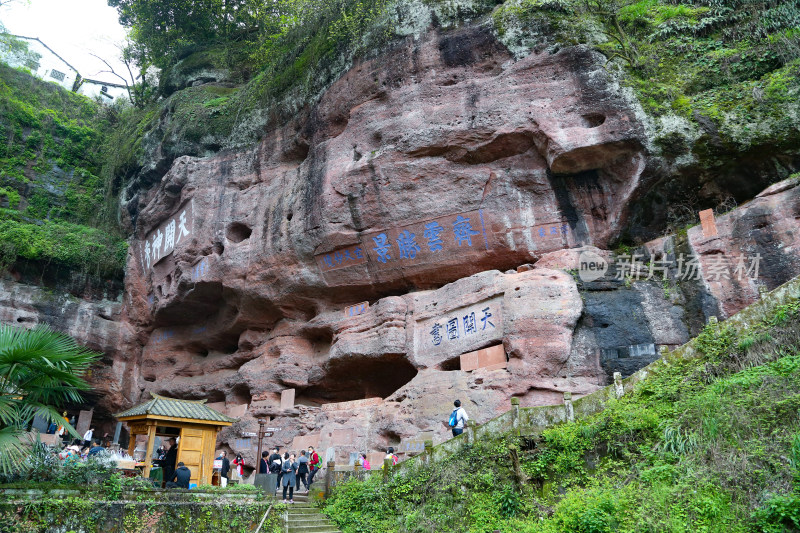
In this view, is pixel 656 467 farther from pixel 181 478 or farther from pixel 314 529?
pixel 181 478

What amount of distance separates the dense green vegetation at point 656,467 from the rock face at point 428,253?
289 centimetres

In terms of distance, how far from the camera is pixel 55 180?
Answer: 2480cm

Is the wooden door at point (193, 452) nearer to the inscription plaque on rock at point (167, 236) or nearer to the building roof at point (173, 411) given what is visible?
the building roof at point (173, 411)

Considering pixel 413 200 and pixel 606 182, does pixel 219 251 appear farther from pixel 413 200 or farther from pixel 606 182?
pixel 606 182

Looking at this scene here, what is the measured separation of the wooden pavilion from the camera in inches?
392

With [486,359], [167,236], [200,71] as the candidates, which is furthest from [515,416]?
[200,71]

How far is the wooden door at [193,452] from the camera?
1016 cm

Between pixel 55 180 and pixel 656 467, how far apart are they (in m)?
25.3

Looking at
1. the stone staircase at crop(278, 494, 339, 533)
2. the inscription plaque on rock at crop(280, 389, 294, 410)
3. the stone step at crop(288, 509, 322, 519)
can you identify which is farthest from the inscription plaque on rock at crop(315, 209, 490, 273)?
the stone step at crop(288, 509, 322, 519)

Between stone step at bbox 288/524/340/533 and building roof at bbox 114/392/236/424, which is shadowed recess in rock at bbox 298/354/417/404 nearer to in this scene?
building roof at bbox 114/392/236/424

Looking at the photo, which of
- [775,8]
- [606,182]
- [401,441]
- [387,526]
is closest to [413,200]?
[606,182]

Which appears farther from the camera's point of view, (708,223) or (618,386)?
(708,223)

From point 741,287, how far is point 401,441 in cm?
730

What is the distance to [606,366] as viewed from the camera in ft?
37.9
